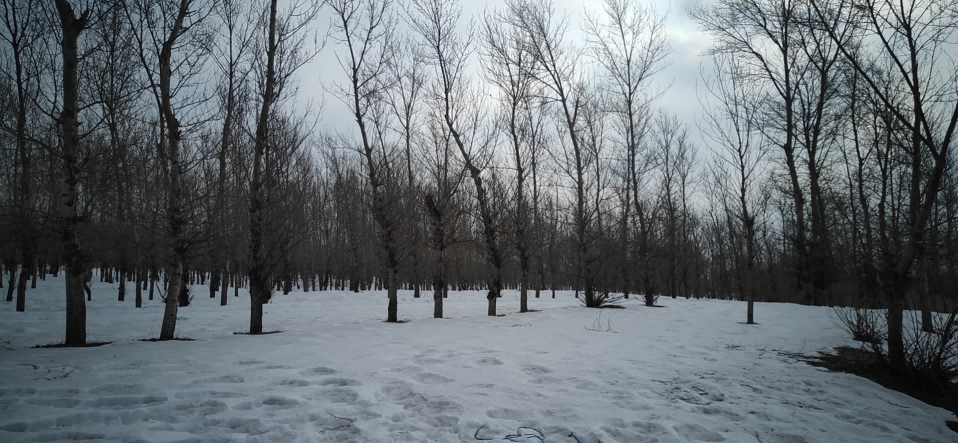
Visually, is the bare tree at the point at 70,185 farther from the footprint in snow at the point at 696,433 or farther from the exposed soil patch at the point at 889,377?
the exposed soil patch at the point at 889,377

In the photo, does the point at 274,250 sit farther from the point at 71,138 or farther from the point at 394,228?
the point at 71,138

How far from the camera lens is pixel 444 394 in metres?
4.10

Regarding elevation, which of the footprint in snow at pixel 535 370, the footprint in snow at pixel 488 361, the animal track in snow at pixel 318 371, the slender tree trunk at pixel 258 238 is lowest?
the footprint in snow at pixel 488 361

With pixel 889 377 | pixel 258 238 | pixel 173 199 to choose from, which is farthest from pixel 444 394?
pixel 173 199

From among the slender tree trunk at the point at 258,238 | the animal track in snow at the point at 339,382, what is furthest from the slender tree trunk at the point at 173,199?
the animal track in snow at the point at 339,382

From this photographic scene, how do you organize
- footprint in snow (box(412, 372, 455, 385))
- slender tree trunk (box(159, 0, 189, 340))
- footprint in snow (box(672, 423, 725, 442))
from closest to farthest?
footprint in snow (box(672, 423, 725, 442))
footprint in snow (box(412, 372, 455, 385))
slender tree trunk (box(159, 0, 189, 340))

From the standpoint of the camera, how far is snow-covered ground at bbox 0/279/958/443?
327cm

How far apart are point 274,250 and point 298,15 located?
574 cm

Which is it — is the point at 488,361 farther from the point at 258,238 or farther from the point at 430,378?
the point at 258,238

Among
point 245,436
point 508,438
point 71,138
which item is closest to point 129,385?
point 245,436

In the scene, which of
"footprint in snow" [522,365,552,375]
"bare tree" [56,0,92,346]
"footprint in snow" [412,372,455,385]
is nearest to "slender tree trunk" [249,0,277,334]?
"bare tree" [56,0,92,346]

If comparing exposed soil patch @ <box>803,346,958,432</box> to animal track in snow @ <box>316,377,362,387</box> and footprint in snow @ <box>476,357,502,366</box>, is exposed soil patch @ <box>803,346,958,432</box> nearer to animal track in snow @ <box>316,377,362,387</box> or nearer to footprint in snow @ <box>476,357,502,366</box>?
footprint in snow @ <box>476,357,502,366</box>

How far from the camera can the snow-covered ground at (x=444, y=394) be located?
10.7 feet

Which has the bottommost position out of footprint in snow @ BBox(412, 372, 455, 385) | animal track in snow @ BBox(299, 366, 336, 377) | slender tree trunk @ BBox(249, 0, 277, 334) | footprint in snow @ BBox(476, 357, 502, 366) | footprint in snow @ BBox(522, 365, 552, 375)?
footprint in snow @ BBox(476, 357, 502, 366)
